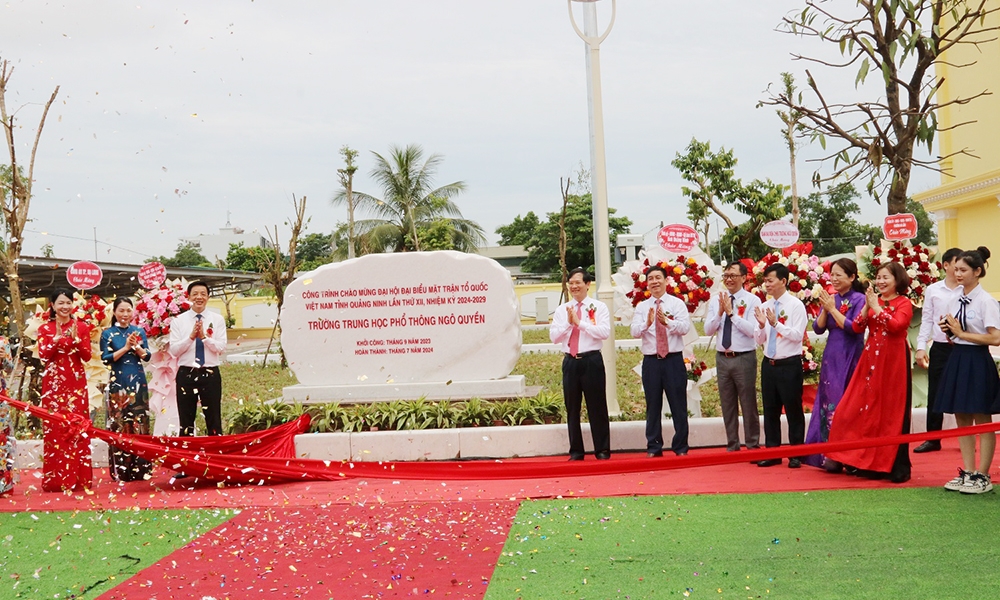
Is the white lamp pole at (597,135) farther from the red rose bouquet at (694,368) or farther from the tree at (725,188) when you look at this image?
the tree at (725,188)

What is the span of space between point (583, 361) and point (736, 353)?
1.22 m

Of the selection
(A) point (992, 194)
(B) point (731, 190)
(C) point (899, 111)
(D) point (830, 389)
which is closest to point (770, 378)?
(D) point (830, 389)

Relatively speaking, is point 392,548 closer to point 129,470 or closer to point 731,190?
point 129,470

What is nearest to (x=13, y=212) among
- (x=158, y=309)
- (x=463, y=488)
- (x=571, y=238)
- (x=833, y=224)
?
(x=158, y=309)

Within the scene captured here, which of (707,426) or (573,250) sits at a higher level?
(573,250)

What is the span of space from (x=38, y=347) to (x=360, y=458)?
2705 mm

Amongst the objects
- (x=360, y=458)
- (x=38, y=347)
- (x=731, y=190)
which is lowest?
(x=360, y=458)

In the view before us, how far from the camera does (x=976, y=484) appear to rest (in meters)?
5.16

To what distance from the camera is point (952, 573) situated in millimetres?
3738

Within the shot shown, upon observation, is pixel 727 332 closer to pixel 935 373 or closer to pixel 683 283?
pixel 683 283

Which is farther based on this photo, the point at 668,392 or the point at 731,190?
the point at 731,190

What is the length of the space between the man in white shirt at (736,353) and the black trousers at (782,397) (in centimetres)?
11

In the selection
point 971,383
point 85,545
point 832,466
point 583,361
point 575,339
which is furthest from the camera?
point 575,339

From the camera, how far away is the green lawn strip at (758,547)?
3.69 metres
